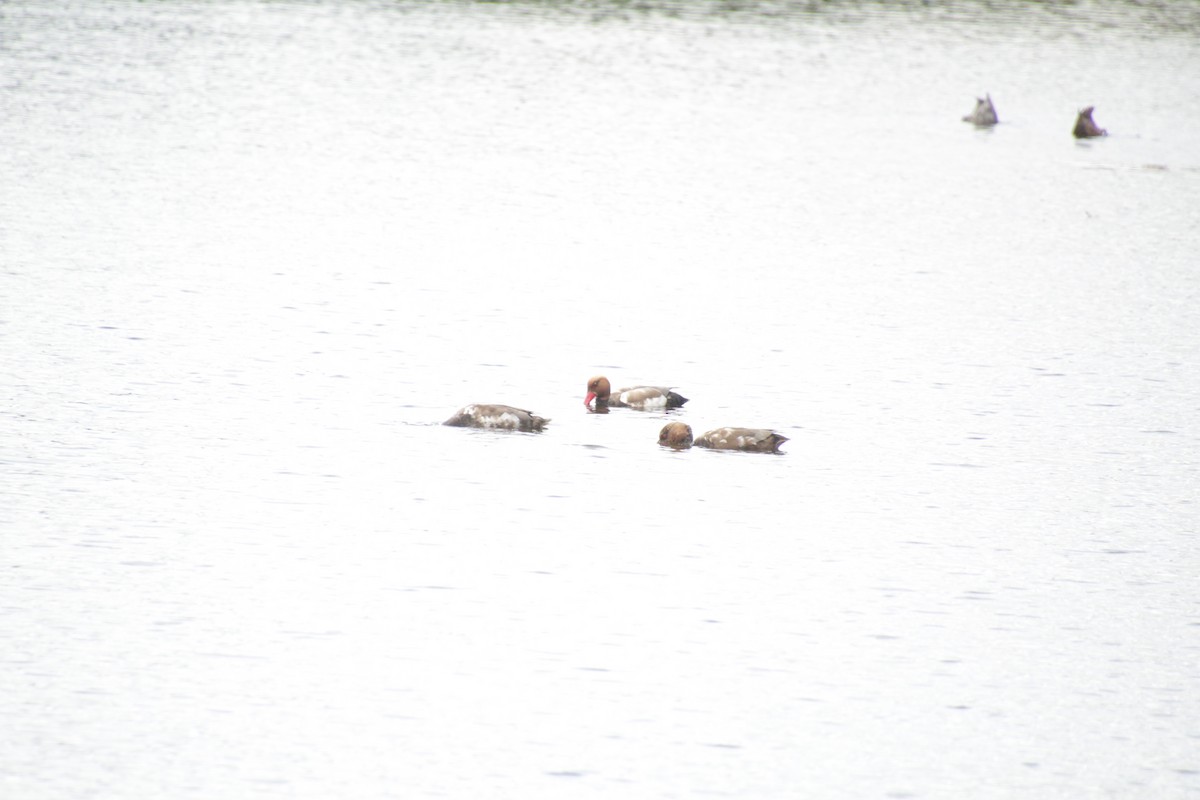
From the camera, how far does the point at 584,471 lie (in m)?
17.9

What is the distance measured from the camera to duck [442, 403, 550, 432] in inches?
746

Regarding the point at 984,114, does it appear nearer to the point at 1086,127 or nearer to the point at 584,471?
the point at 1086,127

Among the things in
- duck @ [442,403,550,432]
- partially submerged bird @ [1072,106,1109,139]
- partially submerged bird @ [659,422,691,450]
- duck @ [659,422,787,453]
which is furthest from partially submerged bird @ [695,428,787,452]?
partially submerged bird @ [1072,106,1109,139]

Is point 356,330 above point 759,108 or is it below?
below

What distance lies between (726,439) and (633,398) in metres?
1.69

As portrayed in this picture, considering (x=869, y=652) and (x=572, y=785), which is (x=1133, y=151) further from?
(x=572, y=785)

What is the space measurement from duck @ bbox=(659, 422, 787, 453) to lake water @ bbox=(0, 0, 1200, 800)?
0.21 meters

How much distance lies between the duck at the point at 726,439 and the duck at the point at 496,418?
1432 millimetres

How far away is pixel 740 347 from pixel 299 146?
20.2m

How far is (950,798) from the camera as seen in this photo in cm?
1133

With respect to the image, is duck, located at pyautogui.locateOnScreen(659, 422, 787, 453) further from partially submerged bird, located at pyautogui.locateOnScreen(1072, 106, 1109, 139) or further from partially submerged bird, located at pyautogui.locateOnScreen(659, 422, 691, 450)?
partially submerged bird, located at pyautogui.locateOnScreen(1072, 106, 1109, 139)

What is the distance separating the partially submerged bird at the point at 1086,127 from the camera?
4434cm

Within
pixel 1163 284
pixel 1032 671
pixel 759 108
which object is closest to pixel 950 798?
pixel 1032 671

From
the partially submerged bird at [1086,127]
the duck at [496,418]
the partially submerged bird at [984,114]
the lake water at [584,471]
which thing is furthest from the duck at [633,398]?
the partially submerged bird at [984,114]
